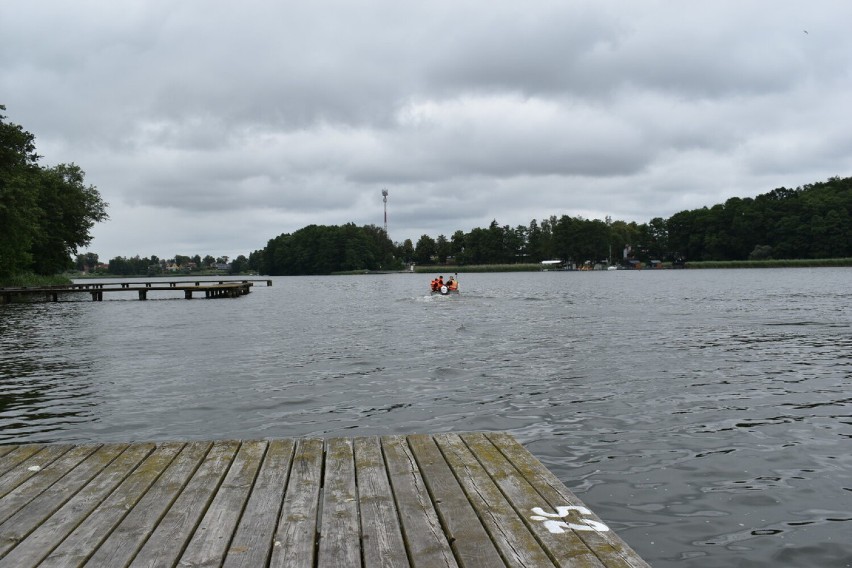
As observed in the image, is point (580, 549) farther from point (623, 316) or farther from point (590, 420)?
point (623, 316)

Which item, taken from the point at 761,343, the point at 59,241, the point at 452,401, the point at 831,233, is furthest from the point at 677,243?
the point at 452,401

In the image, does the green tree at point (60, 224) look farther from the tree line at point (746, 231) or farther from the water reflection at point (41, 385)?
the tree line at point (746, 231)

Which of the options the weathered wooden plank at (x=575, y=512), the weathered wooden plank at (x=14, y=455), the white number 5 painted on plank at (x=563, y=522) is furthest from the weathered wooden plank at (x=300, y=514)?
the weathered wooden plank at (x=14, y=455)

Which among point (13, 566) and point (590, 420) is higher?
point (13, 566)

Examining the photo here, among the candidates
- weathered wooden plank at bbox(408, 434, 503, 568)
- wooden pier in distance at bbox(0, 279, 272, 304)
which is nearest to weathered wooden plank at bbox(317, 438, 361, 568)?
weathered wooden plank at bbox(408, 434, 503, 568)

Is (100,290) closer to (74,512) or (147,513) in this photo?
(74,512)

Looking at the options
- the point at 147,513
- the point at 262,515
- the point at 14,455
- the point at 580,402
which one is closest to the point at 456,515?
the point at 262,515

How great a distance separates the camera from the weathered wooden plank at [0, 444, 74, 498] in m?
5.58

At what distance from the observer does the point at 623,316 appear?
31.1 metres

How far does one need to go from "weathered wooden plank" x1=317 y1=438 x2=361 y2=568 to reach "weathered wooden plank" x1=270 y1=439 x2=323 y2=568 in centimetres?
7

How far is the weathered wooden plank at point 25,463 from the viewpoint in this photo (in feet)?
18.3

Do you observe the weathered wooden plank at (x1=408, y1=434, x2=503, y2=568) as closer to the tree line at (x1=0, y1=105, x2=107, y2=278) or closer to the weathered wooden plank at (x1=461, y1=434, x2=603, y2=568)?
the weathered wooden plank at (x1=461, y1=434, x2=603, y2=568)

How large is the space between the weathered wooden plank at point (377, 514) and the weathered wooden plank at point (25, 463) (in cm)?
287

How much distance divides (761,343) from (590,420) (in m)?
12.1
